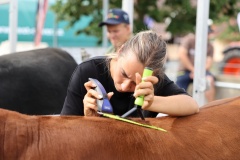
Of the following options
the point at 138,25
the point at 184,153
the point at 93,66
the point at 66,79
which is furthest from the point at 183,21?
the point at 184,153

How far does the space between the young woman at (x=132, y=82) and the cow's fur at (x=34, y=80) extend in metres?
1.39

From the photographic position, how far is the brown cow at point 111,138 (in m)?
1.63

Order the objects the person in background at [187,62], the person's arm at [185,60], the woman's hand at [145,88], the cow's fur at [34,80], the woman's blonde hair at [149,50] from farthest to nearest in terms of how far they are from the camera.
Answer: the person's arm at [185,60] < the person in background at [187,62] < the cow's fur at [34,80] < the woman's blonde hair at [149,50] < the woman's hand at [145,88]

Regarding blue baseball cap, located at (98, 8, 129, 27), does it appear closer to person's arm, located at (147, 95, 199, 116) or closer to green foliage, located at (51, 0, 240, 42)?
person's arm, located at (147, 95, 199, 116)

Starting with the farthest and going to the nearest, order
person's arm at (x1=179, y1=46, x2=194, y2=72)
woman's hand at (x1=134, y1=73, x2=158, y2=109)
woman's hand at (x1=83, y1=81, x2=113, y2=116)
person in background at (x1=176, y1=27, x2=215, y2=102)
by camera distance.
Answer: person's arm at (x1=179, y1=46, x2=194, y2=72), person in background at (x1=176, y1=27, x2=215, y2=102), woman's hand at (x1=83, y1=81, x2=113, y2=116), woman's hand at (x1=134, y1=73, x2=158, y2=109)

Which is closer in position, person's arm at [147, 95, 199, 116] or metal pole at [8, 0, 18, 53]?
person's arm at [147, 95, 199, 116]

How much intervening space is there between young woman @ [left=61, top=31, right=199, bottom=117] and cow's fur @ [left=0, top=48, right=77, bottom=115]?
1395mm

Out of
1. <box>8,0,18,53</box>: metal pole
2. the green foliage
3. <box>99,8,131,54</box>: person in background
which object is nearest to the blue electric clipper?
<box>99,8,131,54</box>: person in background

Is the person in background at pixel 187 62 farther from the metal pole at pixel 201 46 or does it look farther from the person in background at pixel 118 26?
the metal pole at pixel 201 46

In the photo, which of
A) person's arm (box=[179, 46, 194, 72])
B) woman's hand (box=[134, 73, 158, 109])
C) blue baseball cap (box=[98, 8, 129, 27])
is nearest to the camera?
woman's hand (box=[134, 73, 158, 109])

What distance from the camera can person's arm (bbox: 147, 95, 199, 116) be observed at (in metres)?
2.08

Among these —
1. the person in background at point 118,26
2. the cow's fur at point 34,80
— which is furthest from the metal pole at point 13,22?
the person in background at point 118,26

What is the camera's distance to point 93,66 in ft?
8.03

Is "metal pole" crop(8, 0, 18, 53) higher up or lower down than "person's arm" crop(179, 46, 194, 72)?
higher up
